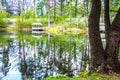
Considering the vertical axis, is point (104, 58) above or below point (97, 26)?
below

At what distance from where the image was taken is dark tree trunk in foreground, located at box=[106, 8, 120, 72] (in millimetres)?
11023

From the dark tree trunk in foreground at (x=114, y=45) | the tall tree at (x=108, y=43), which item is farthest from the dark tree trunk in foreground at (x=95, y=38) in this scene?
the dark tree trunk in foreground at (x=114, y=45)

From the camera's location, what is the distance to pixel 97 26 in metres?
11.3

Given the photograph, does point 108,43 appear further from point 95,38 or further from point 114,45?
point 95,38

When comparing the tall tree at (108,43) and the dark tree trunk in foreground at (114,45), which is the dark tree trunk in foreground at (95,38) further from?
the dark tree trunk in foreground at (114,45)

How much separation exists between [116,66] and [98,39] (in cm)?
115

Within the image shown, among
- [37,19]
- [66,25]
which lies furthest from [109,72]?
[37,19]

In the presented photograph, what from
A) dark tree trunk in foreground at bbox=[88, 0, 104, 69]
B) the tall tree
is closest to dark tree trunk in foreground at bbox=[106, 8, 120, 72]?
the tall tree

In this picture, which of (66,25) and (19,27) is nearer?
(66,25)

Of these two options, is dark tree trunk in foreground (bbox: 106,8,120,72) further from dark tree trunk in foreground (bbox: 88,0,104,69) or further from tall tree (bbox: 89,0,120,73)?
dark tree trunk in foreground (bbox: 88,0,104,69)

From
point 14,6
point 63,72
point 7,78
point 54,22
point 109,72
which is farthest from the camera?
point 14,6

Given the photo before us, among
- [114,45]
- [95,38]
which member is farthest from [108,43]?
[95,38]

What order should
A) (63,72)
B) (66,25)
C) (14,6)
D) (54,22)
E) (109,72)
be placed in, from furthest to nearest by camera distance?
(14,6)
(54,22)
(66,25)
(63,72)
(109,72)

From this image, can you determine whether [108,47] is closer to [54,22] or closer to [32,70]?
[32,70]
